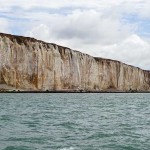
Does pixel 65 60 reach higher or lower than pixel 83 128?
higher

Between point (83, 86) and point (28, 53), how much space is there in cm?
2212

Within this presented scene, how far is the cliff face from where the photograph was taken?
261 feet

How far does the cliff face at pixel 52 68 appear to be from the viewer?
3135 inches

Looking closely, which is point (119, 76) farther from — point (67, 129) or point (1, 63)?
point (67, 129)

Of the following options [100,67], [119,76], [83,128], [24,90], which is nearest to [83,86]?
[100,67]

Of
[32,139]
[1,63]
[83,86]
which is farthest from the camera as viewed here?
[83,86]

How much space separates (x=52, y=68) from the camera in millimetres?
89875

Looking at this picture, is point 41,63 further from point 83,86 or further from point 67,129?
point 67,129

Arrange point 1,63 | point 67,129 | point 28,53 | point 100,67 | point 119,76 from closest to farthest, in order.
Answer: point 67,129
point 1,63
point 28,53
point 100,67
point 119,76

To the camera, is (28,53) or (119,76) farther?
(119,76)

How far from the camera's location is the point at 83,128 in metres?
19.0

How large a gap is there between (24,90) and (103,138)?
64.9 metres

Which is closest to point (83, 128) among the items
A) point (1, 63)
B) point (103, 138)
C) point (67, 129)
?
point (67, 129)

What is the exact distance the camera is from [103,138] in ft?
52.5
